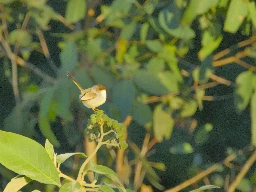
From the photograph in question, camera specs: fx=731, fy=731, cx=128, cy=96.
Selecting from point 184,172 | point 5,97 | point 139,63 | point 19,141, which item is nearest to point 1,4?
point 5,97

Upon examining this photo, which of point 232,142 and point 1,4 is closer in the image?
point 1,4

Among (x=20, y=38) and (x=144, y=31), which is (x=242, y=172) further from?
(x=20, y=38)

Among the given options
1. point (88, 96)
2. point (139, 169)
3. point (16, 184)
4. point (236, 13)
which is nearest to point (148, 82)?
point (236, 13)

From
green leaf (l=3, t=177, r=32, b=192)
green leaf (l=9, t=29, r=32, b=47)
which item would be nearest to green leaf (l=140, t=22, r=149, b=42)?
green leaf (l=9, t=29, r=32, b=47)

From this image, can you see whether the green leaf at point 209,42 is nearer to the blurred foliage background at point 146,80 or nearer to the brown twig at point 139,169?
the blurred foliage background at point 146,80

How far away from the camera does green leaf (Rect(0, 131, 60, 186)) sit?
864 mm

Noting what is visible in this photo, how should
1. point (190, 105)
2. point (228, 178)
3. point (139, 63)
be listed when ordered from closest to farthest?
point (139, 63) → point (190, 105) → point (228, 178)

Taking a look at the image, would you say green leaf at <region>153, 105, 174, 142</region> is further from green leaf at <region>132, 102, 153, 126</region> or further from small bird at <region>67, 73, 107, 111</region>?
small bird at <region>67, 73, 107, 111</region>

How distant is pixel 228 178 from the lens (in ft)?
9.17

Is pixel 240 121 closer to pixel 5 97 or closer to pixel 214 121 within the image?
pixel 214 121

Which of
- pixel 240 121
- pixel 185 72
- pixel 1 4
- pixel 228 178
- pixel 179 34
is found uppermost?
pixel 1 4

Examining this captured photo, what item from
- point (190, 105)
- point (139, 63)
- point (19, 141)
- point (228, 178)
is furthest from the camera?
point (228, 178)

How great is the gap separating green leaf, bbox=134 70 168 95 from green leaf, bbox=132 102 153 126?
0.07 meters

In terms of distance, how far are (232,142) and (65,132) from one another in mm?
676
